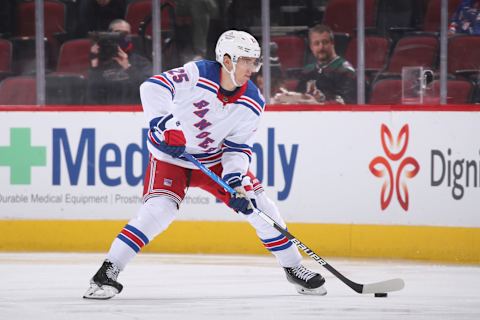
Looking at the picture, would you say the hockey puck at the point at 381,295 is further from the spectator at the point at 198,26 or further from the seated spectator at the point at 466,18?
the spectator at the point at 198,26

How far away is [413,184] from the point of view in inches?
232

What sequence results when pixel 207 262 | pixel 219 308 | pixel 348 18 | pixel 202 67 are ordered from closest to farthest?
pixel 219 308 < pixel 202 67 < pixel 207 262 < pixel 348 18

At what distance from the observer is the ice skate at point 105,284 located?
4344 millimetres

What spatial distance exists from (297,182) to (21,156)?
5.18 ft

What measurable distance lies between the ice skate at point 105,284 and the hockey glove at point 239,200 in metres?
0.54

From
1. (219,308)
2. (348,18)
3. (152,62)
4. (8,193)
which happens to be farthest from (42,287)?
(348,18)

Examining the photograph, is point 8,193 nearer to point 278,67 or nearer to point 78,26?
point 78,26

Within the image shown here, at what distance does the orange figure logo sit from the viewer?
5.90 meters

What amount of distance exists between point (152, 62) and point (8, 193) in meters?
1.12

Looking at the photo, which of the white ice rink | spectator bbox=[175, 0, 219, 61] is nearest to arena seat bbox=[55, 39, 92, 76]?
spectator bbox=[175, 0, 219, 61]

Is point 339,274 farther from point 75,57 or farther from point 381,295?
point 75,57

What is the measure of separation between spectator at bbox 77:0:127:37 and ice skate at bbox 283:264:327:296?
2340 mm

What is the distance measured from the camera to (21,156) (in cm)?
621

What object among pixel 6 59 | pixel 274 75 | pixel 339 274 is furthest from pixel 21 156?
pixel 339 274
